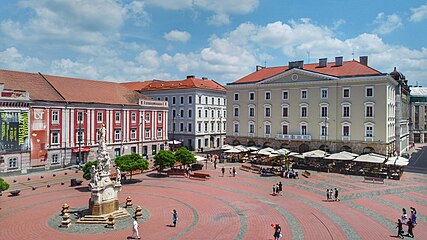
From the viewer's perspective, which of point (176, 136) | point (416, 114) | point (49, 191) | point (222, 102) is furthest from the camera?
point (416, 114)

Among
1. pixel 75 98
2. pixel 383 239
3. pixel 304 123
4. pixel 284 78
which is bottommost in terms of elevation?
pixel 383 239

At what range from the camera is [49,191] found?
103 ft

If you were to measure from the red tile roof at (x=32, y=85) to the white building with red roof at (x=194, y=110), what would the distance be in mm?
23932

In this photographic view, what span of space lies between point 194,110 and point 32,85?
1164 inches

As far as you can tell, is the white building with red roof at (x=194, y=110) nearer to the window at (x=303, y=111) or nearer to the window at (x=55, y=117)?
the window at (x=303, y=111)

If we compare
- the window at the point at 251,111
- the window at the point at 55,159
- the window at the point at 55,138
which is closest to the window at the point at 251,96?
the window at the point at 251,111

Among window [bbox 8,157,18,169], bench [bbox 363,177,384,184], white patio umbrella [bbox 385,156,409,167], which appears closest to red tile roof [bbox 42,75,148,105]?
window [bbox 8,157,18,169]

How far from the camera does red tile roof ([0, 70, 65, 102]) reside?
41.6 metres

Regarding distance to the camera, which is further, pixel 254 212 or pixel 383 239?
pixel 254 212

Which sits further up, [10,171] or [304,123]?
[304,123]

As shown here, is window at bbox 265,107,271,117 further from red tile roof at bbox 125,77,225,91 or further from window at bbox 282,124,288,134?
red tile roof at bbox 125,77,225,91

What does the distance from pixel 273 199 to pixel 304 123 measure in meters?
26.0

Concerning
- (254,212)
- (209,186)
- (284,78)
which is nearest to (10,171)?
(209,186)

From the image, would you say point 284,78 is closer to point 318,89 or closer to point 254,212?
point 318,89
